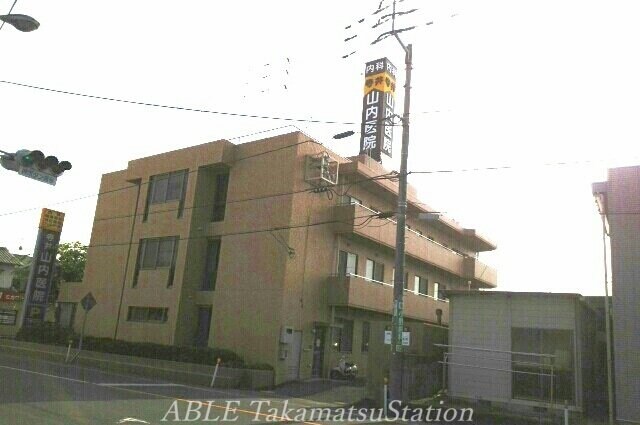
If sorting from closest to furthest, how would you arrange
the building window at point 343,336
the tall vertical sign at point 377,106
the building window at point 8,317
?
the building window at point 343,336 → the tall vertical sign at point 377,106 → the building window at point 8,317

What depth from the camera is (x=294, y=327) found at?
23672mm

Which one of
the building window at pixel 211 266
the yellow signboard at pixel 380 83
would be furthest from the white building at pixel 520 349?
the yellow signboard at pixel 380 83

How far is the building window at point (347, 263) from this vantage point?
1070 inches

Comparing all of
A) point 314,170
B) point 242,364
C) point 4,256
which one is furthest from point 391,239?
point 4,256

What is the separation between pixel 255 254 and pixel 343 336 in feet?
20.5

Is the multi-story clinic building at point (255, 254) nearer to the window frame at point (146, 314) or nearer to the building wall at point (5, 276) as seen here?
the window frame at point (146, 314)

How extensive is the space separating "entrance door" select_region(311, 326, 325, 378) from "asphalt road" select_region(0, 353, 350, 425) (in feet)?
17.5

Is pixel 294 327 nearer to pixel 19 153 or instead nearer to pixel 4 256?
pixel 19 153

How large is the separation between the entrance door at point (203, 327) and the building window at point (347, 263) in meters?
6.70

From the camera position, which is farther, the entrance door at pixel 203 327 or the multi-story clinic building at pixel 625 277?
the entrance door at pixel 203 327

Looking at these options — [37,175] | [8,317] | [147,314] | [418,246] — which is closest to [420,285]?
[418,246]

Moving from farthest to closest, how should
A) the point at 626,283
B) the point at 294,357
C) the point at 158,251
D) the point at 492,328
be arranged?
the point at 158,251 < the point at 294,357 < the point at 492,328 < the point at 626,283

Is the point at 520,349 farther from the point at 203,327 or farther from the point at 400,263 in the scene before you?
the point at 203,327

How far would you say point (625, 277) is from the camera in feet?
56.0
